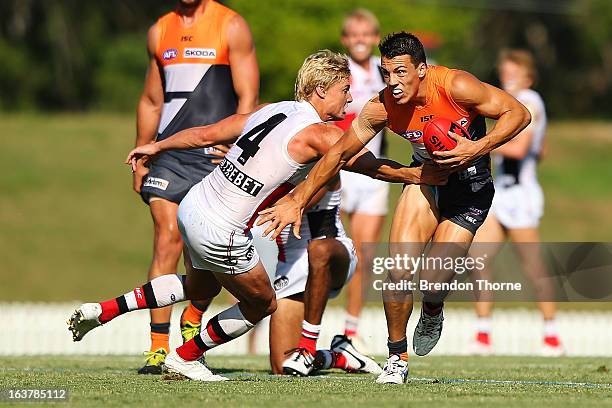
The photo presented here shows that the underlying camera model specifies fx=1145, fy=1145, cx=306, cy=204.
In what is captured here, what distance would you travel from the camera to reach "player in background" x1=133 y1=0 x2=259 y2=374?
917cm

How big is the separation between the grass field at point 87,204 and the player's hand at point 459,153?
1808 cm

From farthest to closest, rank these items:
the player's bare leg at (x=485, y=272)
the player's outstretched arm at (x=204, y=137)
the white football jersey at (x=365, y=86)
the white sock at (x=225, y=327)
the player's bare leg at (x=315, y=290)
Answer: the player's bare leg at (x=485, y=272) → the white football jersey at (x=365, y=86) → the player's bare leg at (x=315, y=290) → the player's outstretched arm at (x=204, y=137) → the white sock at (x=225, y=327)

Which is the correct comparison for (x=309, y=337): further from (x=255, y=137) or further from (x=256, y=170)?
(x=255, y=137)

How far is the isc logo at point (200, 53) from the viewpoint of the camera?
31.0ft

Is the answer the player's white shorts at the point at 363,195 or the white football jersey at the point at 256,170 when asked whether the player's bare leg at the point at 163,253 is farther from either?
the player's white shorts at the point at 363,195

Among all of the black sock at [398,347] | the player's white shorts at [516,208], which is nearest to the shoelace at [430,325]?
the black sock at [398,347]

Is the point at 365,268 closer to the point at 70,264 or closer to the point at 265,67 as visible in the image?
the point at 70,264

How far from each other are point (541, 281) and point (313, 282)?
444 cm

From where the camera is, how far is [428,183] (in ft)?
26.2

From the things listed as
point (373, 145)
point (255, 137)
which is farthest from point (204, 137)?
point (373, 145)

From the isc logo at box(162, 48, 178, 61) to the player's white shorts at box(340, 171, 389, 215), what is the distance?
3.02 m

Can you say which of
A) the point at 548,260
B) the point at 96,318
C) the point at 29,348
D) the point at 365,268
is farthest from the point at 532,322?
the point at 96,318

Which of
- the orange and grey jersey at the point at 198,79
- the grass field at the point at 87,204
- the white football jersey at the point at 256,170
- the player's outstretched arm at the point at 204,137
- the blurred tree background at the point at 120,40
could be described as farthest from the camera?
the blurred tree background at the point at 120,40

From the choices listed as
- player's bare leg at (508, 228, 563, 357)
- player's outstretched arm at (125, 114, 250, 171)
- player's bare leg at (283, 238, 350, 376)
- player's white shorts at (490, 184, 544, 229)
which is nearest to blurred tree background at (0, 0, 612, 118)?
player's white shorts at (490, 184, 544, 229)
